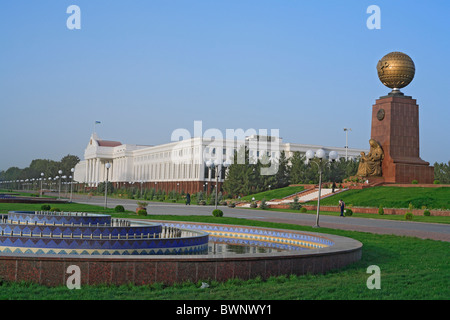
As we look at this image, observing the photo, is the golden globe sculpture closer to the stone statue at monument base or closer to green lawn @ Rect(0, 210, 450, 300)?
the stone statue at monument base

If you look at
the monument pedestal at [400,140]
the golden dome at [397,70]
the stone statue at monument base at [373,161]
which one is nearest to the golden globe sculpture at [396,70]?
the golden dome at [397,70]

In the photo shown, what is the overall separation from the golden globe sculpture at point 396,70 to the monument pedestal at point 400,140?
128 centimetres

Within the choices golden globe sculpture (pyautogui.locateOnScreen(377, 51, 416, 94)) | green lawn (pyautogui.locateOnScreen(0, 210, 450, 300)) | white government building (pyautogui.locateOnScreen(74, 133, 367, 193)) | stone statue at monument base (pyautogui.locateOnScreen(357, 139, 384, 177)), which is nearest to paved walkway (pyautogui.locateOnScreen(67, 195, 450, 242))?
green lawn (pyautogui.locateOnScreen(0, 210, 450, 300))

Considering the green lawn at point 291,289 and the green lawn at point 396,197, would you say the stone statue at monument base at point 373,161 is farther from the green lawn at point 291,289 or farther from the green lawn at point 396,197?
the green lawn at point 291,289

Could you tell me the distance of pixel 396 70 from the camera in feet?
130

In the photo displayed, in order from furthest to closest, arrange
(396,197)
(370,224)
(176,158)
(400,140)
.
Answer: (176,158)
(400,140)
(396,197)
(370,224)

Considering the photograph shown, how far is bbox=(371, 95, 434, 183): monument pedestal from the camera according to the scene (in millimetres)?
38812

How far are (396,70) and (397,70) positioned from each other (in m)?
0.08

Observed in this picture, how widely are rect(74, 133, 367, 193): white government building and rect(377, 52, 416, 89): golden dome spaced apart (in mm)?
23417

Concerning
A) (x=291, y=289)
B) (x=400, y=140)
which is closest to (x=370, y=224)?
(x=291, y=289)

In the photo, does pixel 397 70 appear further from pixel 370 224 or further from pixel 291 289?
pixel 291 289

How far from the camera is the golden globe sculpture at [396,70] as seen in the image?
130 ft

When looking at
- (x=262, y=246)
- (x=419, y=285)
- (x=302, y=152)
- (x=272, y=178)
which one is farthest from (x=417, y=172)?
(x=302, y=152)
